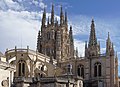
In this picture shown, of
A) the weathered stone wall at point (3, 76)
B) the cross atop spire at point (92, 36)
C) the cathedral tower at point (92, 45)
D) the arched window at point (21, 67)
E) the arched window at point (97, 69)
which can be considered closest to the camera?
the weathered stone wall at point (3, 76)

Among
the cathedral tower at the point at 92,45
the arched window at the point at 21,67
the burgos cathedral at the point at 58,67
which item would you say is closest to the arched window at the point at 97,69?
the burgos cathedral at the point at 58,67

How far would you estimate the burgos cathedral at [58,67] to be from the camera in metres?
63.9

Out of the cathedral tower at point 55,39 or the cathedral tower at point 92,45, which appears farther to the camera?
the cathedral tower at point 55,39

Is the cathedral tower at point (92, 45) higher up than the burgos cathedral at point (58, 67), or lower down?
higher up

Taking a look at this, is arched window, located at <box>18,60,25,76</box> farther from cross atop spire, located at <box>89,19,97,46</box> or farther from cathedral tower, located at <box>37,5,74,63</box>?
cross atop spire, located at <box>89,19,97,46</box>

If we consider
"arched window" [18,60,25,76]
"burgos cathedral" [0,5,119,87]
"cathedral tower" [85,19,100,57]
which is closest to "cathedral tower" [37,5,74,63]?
"burgos cathedral" [0,5,119,87]

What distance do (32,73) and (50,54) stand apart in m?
18.6

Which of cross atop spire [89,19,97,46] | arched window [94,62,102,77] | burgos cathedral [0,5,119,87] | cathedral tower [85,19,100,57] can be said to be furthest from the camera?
cross atop spire [89,19,97,46]

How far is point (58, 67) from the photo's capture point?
271ft

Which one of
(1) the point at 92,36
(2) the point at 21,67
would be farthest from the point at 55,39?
(2) the point at 21,67

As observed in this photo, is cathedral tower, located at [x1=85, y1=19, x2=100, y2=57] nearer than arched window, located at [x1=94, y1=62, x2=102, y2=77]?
No

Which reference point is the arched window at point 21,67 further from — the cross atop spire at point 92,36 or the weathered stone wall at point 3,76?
the cross atop spire at point 92,36

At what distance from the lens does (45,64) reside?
8038 centimetres

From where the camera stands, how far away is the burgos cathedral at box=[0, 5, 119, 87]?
210ft
